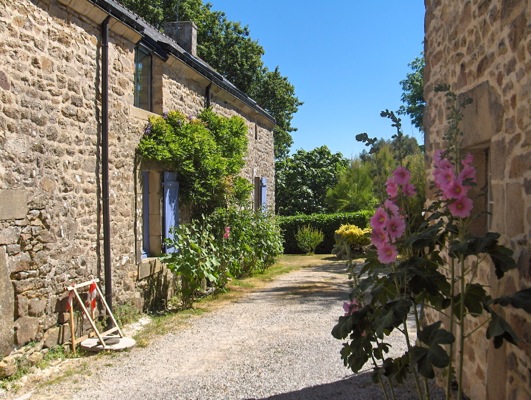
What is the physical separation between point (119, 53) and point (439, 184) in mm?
6141

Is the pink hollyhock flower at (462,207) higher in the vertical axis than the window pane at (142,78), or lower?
lower

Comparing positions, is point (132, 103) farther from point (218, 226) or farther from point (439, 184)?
point (439, 184)

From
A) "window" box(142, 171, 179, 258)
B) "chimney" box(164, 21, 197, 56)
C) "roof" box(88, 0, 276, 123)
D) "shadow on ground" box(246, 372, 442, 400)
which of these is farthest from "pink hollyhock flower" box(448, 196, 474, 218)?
"chimney" box(164, 21, 197, 56)

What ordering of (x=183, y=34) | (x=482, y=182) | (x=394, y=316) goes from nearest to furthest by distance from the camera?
1. (x=394, y=316)
2. (x=482, y=182)
3. (x=183, y=34)

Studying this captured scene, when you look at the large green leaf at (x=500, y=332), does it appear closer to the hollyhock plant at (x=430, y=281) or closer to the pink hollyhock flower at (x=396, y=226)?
the hollyhock plant at (x=430, y=281)

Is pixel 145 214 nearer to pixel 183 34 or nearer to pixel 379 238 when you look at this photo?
pixel 379 238

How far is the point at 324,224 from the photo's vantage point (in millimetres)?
19703

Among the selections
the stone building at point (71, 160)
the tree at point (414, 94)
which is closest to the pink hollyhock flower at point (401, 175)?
the stone building at point (71, 160)

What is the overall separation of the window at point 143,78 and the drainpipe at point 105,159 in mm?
1451

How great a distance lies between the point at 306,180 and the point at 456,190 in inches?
897

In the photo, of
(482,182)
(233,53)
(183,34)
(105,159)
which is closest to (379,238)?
(482,182)

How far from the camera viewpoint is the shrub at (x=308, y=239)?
62.2 feet

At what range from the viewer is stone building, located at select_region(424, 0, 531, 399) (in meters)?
2.82

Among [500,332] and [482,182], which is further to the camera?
[482,182]
